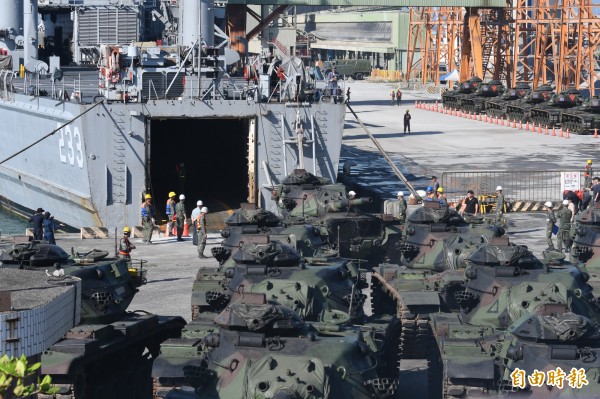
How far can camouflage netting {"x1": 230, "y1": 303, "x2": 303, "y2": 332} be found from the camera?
18.4 meters

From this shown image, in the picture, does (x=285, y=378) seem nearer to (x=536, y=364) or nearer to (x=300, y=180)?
(x=536, y=364)

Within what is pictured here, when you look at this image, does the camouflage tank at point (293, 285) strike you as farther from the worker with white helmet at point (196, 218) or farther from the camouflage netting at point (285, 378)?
the worker with white helmet at point (196, 218)

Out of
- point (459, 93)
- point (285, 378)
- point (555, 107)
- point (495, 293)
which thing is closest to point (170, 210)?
point (495, 293)

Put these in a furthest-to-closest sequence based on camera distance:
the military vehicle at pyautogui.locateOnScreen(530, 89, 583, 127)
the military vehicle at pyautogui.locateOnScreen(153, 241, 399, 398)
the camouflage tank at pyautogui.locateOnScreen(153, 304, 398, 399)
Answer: the military vehicle at pyautogui.locateOnScreen(530, 89, 583, 127)
the military vehicle at pyautogui.locateOnScreen(153, 241, 399, 398)
the camouflage tank at pyautogui.locateOnScreen(153, 304, 398, 399)

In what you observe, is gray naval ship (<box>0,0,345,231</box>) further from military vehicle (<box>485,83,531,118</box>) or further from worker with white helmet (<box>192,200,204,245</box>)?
military vehicle (<box>485,83,531,118</box>)

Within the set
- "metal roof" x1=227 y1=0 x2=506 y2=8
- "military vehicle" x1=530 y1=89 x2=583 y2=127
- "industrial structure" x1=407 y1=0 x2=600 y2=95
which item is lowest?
"military vehicle" x1=530 y1=89 x2=583 y2=127

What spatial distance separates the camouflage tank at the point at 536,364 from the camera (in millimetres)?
18219

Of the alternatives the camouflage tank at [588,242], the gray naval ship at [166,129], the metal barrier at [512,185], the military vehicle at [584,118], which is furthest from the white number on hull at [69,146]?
the military vehicle at [584,118]

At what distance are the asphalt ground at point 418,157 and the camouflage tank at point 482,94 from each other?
1755 mm

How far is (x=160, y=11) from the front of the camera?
58.6 meters

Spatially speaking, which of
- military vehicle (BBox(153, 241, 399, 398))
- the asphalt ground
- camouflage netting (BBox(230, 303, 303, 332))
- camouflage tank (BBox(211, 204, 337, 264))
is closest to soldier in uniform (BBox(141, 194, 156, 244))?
the asphalt ground

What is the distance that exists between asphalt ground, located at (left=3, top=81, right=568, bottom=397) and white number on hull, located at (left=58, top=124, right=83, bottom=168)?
3448 millimetres

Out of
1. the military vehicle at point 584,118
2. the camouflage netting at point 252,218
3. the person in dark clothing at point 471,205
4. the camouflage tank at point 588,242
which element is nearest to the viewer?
the camouflage netting at point 252,218

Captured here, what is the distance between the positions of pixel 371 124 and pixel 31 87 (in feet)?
104
